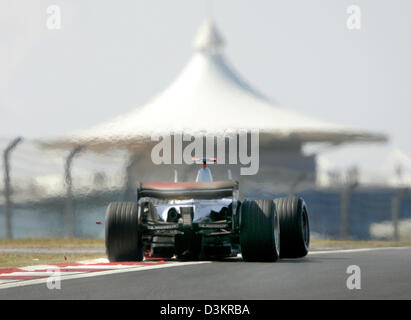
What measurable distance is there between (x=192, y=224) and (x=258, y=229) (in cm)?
104

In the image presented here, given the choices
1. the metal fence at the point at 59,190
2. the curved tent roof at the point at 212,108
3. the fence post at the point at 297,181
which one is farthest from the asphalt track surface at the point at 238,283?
the curved tent roof at the point at 212,108

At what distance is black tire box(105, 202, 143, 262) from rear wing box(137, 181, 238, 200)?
0.37m

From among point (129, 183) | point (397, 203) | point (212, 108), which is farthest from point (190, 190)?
point (212, 108)

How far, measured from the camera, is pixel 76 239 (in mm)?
27234

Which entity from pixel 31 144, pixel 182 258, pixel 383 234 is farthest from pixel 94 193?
pixel 383 234

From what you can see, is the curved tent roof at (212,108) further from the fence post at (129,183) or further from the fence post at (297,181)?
the fence post at (129,183)

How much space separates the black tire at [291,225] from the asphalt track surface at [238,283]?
1135 mm

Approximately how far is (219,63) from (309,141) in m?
14.9

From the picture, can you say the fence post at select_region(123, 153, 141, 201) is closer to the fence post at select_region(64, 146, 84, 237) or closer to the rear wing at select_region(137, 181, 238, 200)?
the fence post at select_region(64, 146, 84, 237)

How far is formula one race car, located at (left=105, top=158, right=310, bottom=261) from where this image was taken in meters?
16.0

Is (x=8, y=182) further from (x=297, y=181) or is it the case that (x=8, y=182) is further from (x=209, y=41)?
(x=209, y=41)

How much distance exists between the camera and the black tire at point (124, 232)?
53.1 ft

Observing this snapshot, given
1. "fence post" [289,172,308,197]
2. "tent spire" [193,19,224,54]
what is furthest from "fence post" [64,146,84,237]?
"tent spire" [193,19,224,54]

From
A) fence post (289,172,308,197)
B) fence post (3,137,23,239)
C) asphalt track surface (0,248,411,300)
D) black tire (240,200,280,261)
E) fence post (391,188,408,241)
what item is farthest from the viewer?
fence post (391,188,408,241)
